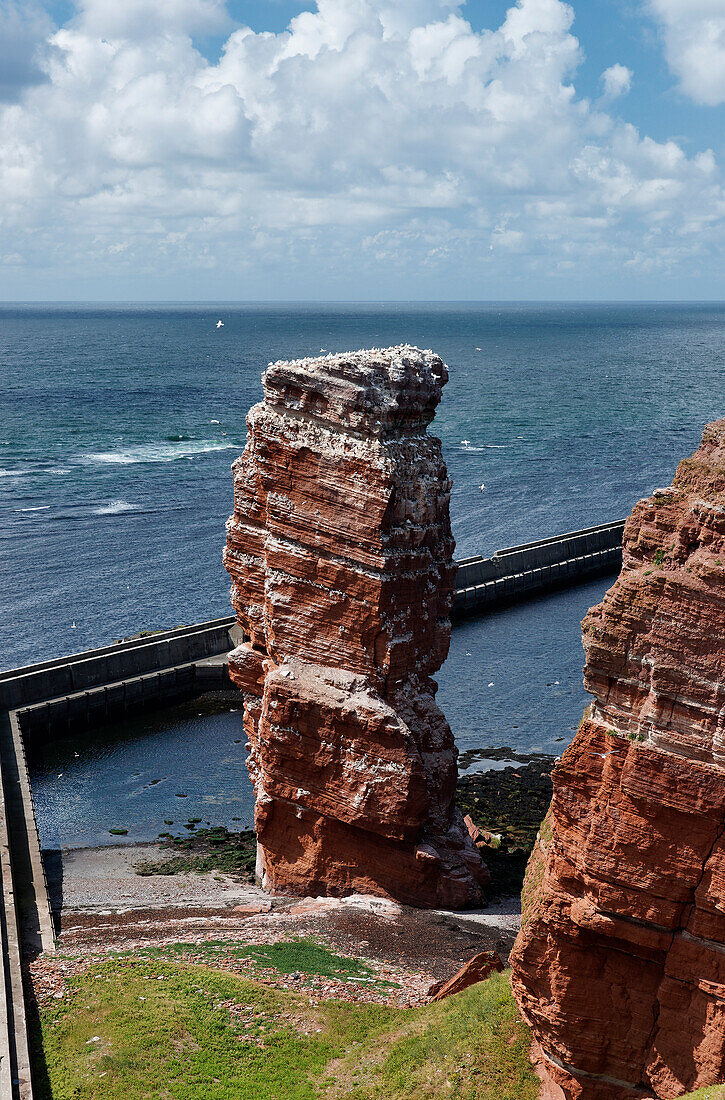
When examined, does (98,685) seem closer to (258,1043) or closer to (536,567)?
(258,1043)

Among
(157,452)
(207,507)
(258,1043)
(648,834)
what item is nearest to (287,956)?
(258,1043)

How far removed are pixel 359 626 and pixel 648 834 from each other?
574 inches

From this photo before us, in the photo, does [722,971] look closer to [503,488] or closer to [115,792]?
[115,792]

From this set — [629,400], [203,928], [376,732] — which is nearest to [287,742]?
[376,732]

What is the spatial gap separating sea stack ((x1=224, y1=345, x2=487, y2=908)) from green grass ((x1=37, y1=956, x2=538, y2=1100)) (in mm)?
5551

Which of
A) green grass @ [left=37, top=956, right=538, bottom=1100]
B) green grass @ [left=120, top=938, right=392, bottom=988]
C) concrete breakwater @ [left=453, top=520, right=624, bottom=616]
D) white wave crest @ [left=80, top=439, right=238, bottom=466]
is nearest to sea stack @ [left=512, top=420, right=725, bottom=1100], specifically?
green grass @ [left=37, top=956, right=538, bottom=1100]

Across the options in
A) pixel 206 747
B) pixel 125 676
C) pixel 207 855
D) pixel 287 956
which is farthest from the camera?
pixel 125 676

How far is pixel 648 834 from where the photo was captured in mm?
16641

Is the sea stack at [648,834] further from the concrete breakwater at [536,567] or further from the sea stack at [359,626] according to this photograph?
the concrete breakwater at [536,567]

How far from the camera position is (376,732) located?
30281 millimetres

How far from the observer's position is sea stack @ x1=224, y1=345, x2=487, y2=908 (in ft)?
97.8

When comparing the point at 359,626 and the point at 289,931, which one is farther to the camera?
the point at 359,626

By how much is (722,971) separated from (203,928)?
682 inches

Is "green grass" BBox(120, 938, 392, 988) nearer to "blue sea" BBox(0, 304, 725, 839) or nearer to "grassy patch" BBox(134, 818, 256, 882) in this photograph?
"grassy patch" BBox(134, 818, 256, 882)
